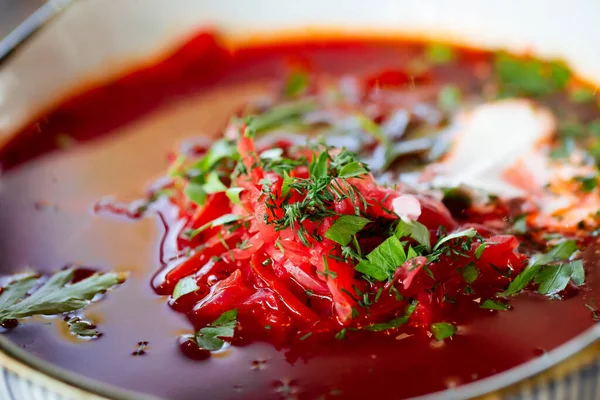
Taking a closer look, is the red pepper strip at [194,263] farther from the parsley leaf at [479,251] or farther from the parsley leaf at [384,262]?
A: the parsley leaf at [479,251]

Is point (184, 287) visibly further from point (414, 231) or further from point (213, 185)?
point (414, 231)

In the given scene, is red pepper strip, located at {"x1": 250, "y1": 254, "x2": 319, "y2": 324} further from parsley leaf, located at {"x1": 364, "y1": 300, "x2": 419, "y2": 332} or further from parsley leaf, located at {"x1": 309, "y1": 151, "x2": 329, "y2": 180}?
parsley leaf, located at {"x1": 309, "y1": 151, "x2": 329, "y2": 180}

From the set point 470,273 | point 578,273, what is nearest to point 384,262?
point 470,273

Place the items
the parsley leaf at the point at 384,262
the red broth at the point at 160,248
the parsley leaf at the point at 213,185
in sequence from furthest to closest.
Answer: the parsley leaf at the point at 213,185 → the parsley leaf at the point at 384,262 → the red broth at the point at 160,248

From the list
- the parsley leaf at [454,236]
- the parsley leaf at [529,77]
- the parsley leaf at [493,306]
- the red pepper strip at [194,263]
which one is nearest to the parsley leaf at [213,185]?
the red pepper strip at [194,263]

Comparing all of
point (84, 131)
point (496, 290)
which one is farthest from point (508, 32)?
point (84, 131)

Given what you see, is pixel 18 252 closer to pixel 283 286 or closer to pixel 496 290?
pixel 283 286
